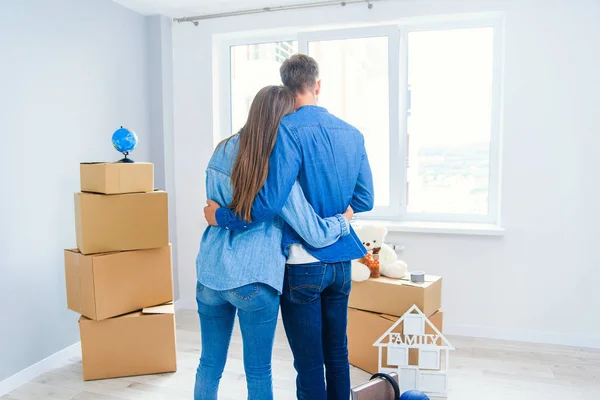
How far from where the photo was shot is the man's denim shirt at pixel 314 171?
58.1 inches

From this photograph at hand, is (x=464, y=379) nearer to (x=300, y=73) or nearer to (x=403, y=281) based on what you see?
(x=403, y=281)

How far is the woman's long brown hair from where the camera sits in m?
1.47

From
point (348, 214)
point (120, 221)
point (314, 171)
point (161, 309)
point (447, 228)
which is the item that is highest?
point (314, 171)

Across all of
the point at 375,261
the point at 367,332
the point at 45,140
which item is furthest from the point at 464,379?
the point at 45,140

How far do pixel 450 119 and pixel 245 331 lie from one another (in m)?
2.24

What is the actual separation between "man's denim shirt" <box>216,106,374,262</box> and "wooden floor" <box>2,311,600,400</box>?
113cm

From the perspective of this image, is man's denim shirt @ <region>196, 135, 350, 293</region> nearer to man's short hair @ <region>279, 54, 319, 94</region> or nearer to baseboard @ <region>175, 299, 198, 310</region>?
man's short hair @ <region>279, 54, 319, 94</region>

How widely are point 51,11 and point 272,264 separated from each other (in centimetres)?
206

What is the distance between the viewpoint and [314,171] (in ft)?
5.04

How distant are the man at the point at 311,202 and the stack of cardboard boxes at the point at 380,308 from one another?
862 millimetres

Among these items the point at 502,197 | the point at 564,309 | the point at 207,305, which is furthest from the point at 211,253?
the point at 564,309

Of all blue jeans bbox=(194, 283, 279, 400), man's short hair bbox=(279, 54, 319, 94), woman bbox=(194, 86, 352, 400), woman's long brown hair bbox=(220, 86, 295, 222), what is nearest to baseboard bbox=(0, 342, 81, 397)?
blue jeans bbox=(194, 283, 279, 400)

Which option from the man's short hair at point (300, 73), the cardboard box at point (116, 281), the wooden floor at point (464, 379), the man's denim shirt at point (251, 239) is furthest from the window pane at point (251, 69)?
the man's denim shirt at point (251, 239)

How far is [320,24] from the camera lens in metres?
3.32
